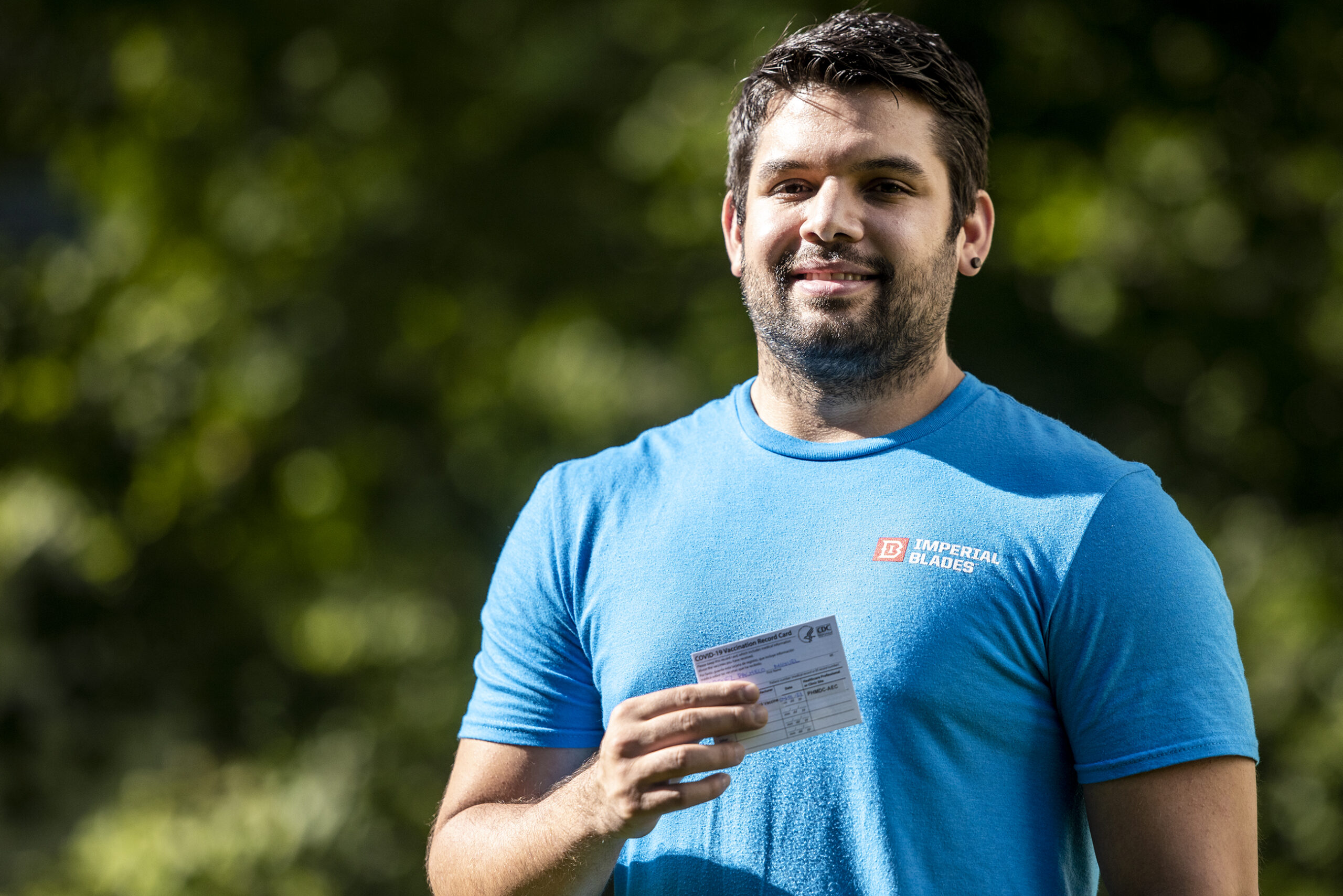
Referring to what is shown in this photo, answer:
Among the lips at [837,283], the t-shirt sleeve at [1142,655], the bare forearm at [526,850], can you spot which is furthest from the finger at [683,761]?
the lips at [837,283]

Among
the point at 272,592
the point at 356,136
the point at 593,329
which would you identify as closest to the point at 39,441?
the point at 272,592

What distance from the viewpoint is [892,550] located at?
1.95 meters

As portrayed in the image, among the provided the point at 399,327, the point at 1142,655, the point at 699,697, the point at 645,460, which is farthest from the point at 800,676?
the point at 399,327

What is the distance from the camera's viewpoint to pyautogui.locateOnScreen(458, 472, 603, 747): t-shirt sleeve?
2188 millimetres

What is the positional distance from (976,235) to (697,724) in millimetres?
1137

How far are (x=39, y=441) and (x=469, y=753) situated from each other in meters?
5.62

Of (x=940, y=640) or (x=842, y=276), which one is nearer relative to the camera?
(x=940, y=640)

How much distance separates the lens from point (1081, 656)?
183cm

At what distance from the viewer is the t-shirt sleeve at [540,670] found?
7.18ft

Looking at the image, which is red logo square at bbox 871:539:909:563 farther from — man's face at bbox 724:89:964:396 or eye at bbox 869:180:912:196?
eye at bbox 869:180:912:196

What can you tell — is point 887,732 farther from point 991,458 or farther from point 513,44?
point 513,44

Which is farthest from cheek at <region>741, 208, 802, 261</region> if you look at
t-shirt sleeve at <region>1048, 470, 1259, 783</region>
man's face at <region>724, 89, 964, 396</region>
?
t-shirt sleeve at <region>1048, 470, 1259, 783</region>

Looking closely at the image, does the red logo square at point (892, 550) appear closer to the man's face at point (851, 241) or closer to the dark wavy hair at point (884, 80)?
the man's face at point (851, 241)

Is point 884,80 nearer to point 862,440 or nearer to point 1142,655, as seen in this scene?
point 862,440
